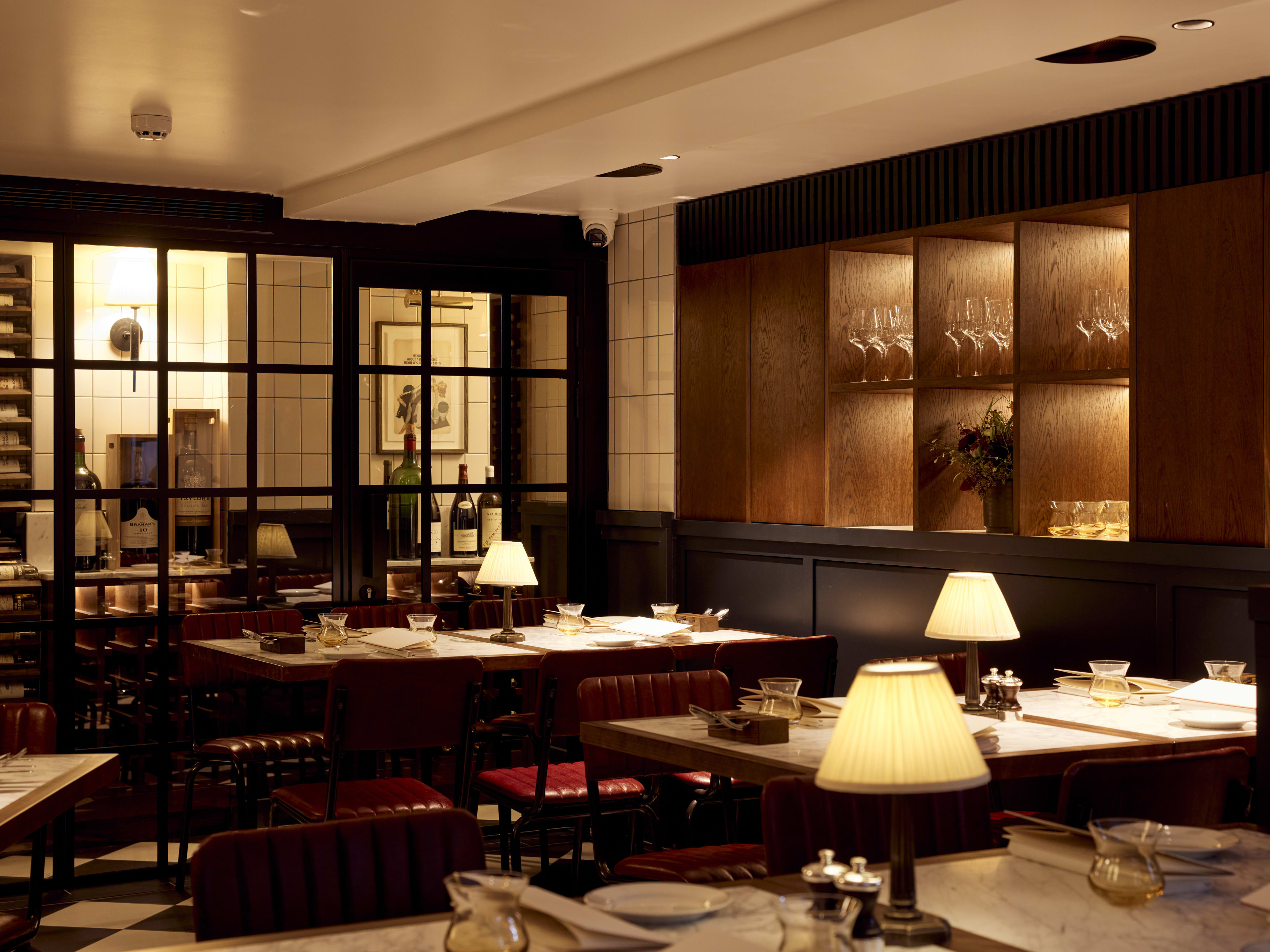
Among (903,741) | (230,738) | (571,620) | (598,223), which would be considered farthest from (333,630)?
(903,741)

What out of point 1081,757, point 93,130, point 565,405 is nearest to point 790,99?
point 1081,757

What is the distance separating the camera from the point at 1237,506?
4020 millimetres

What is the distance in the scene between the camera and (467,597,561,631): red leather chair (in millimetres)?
5605

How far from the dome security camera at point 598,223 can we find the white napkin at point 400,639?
226 centimetres

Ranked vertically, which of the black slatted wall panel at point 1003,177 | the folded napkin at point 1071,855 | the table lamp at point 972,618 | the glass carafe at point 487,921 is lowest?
the folded napkin at point 1071,855

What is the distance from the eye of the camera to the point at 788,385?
5707 mm

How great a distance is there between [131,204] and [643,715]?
338cm

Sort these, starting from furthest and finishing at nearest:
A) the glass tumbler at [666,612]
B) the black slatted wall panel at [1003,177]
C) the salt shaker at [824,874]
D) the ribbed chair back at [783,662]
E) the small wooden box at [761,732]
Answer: the glass tumbler at [666,612]
the ribbed chair back at [783,662]
the black slatted wall panel at [1003,177]
the small wooden box at [761,732]
the salt shaker at [824,874]

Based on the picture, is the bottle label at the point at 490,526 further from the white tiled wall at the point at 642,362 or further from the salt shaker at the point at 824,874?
the salt shaker at the point at 824,874

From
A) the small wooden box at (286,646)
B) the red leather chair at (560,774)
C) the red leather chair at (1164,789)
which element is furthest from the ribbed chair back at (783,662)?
the red leather chair at (1164,789)

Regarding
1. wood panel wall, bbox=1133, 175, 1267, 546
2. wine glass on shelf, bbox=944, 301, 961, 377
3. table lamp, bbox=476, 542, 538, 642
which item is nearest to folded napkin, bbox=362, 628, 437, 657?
table lamp, bbox=476, 542, 538, 642

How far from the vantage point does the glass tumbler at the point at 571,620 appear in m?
5.18

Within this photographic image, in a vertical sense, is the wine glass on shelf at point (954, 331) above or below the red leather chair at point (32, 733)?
above

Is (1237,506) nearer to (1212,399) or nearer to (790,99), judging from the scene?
(1212,399)
